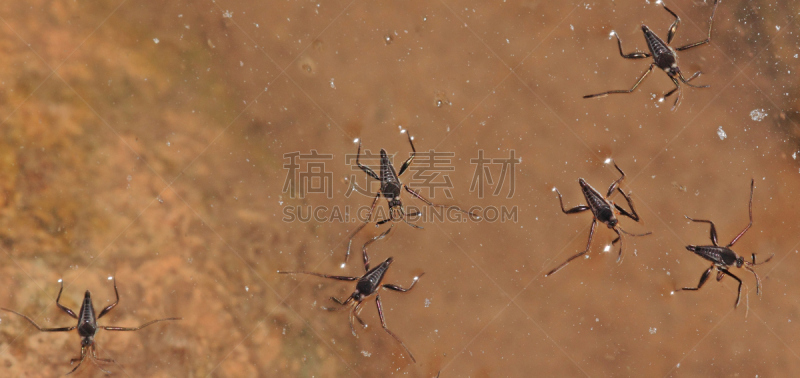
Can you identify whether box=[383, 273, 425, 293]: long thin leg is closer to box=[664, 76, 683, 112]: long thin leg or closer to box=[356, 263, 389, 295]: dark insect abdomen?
box=[356, 263, 389, 295]: dark insect abdomen

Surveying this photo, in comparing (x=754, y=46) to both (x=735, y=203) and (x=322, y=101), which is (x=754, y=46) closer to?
(x=735, y=203)

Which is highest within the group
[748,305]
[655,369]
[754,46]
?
[754,46]

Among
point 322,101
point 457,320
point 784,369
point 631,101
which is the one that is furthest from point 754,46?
point 322,101

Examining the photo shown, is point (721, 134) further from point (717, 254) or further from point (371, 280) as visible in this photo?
point (371, 280)

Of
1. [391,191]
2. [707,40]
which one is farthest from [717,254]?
[391,191]

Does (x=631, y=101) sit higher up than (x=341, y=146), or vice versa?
(x=341, y=146)

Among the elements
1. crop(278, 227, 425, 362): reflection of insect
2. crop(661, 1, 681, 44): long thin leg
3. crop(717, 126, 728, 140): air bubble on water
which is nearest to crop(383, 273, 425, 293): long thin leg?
crop(278, 227, 425, 362): reflection of insect

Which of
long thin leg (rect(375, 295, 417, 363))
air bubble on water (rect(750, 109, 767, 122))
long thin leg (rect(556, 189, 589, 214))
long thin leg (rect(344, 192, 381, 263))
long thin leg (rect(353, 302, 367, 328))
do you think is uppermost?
long thin leg (rect(344, 192, 381, 263))
